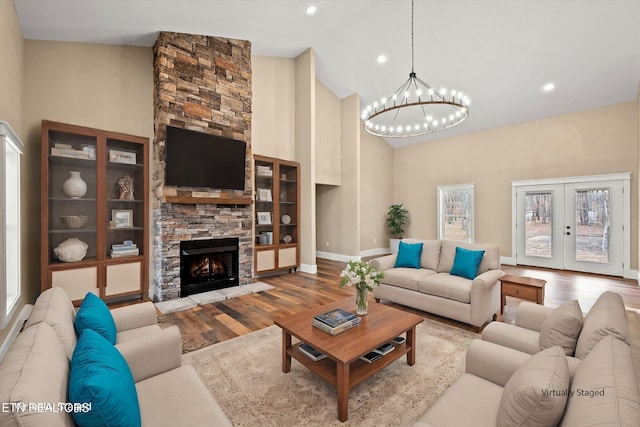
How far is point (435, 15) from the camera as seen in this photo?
4.64m

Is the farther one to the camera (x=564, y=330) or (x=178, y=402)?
(x=564, y=330)

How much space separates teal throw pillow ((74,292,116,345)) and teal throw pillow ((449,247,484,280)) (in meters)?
3.60

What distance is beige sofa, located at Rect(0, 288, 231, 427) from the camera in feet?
2.70

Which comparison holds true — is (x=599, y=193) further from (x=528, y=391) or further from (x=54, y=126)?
(x=54, y=126)

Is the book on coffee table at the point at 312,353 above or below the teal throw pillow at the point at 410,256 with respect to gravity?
below

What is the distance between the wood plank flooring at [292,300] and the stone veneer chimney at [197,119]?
32.2 inches

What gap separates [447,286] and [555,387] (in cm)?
244

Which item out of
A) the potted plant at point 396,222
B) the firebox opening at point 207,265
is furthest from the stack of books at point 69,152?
the potted plant at point 396,222

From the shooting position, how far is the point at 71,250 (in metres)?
3.67

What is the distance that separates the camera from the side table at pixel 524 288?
321 centimetres

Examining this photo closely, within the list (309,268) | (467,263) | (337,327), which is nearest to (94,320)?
(337,327)

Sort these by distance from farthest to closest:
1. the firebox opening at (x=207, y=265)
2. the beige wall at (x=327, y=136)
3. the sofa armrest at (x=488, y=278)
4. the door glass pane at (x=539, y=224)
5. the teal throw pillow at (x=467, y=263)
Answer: the beige wall at (x=327, y=136), the door glass pane at (x=539, y=224), the firebox opening at (x=207, y=265), the teal throw pillow at (x=467, y=263), the sofa armrest at (x=488, y=278)

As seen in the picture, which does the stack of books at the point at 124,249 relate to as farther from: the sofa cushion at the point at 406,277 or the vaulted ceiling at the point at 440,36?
the sofa cushion at the point at 406,277

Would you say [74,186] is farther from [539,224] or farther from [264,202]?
[539,224]
